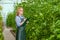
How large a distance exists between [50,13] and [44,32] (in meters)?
0.37

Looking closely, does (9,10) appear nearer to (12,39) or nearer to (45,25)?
(12,39)

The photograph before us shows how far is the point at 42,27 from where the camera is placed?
5.07 metres

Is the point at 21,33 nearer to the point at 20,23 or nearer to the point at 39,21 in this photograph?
the point at 20,23

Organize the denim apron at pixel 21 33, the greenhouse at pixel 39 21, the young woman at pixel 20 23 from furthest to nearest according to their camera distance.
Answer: the denim apron at pixel 21 33 < the young woman at pixel 20 23 < the greenhouse at pixel 39 21

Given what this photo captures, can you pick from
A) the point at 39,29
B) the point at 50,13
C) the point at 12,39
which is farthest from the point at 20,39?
the point at 12,39

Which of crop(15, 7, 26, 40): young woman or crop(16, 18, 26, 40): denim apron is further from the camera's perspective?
crop(16, 18, 26, 40): denim apron

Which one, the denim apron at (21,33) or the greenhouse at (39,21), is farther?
the denim apron at (21,33)

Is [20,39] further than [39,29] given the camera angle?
Yes

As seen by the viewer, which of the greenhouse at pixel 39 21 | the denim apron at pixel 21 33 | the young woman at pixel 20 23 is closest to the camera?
the greenhouse at pixel 39 21

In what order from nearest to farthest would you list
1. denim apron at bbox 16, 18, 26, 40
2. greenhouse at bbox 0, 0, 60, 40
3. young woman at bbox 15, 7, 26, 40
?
greenhouse at bbox 0, 0, 60, 40 → young woman at bbox 15, 7, 26, 40 → denim apron at bbox 16, 18, 26, 40

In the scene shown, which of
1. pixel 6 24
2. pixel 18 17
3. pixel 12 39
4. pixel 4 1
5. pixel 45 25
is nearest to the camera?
pixel 45 25

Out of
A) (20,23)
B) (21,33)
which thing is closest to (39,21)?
(20,23)

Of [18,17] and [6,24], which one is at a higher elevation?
[18,17]

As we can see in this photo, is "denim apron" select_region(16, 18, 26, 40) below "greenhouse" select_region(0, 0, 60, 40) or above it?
below
